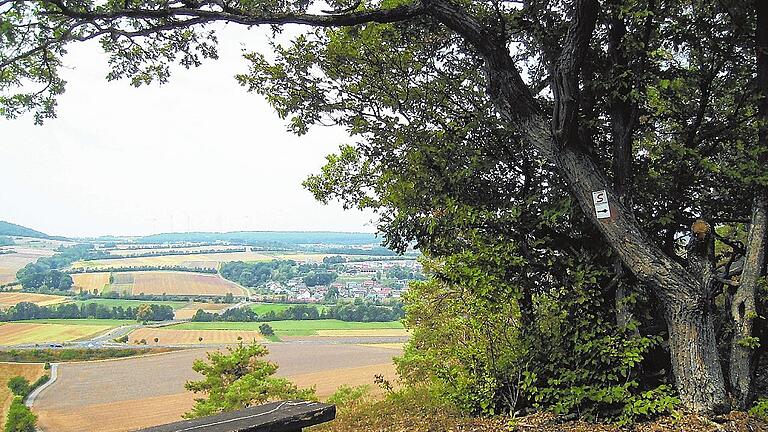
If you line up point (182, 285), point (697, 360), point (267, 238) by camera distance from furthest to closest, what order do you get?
point (267, 238) → point (182, 285) → point (697, 360)

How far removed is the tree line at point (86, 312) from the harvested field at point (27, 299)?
1.20 feet

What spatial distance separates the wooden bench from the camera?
62.7 inches

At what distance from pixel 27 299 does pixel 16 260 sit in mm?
4270


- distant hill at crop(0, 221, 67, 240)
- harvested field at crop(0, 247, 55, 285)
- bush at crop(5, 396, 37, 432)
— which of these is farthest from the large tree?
distant hill at crop(0, 221, 67, 240)

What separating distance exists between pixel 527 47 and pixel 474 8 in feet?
2.15

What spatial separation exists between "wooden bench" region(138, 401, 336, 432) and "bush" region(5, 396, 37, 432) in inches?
349

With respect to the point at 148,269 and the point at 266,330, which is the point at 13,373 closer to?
the point at 266,330

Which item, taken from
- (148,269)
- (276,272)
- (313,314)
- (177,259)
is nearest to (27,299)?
(148,269)

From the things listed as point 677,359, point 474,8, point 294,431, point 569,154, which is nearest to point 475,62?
point 474,8

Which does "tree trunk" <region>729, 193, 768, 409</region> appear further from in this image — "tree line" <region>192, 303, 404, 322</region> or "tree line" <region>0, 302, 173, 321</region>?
"tree line" <region>0, 302, 173, 321</region>

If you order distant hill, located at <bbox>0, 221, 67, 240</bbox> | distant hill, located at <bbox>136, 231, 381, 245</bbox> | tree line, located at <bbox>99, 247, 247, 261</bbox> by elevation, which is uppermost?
distant hill, located at <bbox>0, 221, 67, 240</bbox>

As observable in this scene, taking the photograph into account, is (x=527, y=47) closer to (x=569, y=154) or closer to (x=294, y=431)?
(x=569, y=154)

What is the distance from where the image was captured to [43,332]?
48.0ft

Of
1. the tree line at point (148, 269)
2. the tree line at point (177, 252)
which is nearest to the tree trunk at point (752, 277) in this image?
the tree line at point (148, 269)
